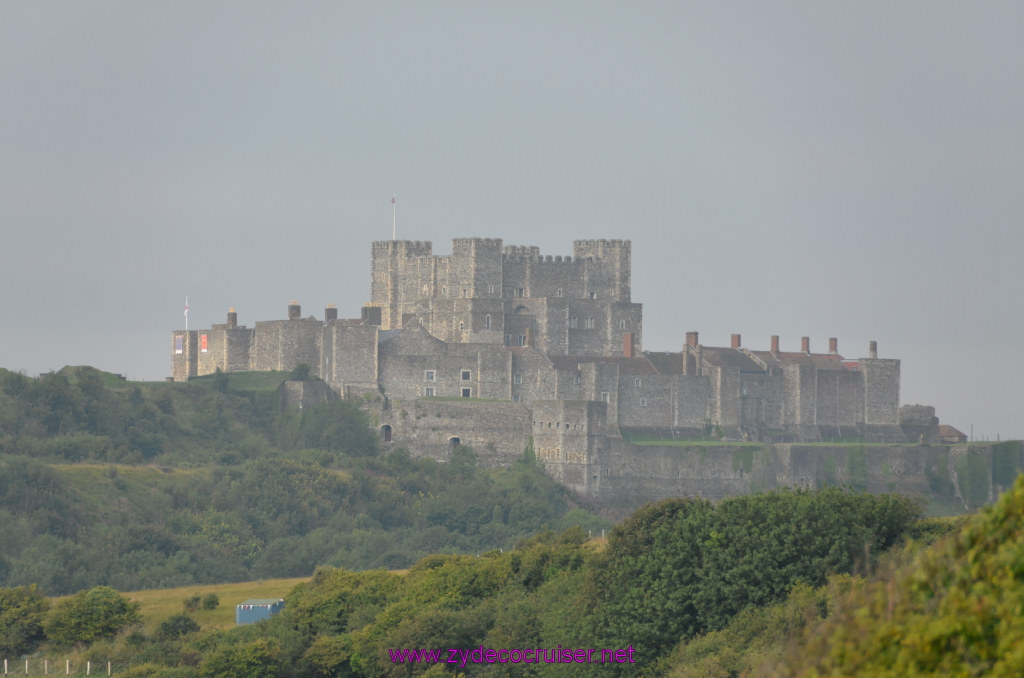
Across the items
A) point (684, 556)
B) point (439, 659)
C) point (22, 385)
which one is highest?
point (22, 385)

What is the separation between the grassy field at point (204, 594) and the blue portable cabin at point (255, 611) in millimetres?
423

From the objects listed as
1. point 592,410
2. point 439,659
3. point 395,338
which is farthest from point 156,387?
point 439,659

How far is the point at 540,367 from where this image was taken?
61.4 m

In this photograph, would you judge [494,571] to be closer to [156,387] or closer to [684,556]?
[684,556]

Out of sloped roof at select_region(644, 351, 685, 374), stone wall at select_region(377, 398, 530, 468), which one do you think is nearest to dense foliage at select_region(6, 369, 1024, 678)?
stone wall at select_region(377, 398, 530, 468)

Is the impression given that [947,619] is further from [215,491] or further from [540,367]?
[540,367]

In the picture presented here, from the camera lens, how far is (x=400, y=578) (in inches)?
1497

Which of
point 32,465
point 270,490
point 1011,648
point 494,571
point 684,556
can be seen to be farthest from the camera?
point 270,490

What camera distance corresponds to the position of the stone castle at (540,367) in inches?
2377

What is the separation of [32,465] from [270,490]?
823 centimetres

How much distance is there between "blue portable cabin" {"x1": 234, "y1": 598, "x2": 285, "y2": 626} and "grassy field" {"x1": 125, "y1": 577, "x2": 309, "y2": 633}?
1.39ft

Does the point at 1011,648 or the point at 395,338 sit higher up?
the point at 395,338

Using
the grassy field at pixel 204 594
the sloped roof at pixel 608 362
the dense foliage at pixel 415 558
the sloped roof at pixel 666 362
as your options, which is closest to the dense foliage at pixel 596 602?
the dense foliage at pixel 415 558

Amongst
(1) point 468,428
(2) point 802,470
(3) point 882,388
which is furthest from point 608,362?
A: (3) point 882,388
